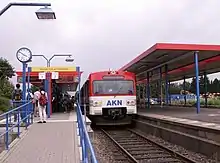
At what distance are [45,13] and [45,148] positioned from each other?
13.5ft

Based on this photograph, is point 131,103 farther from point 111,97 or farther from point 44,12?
point 44,12

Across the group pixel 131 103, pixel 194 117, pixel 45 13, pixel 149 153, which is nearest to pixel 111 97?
pixel 131 103

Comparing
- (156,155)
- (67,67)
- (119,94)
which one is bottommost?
(156,155)

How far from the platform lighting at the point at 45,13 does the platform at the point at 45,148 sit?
148 inches

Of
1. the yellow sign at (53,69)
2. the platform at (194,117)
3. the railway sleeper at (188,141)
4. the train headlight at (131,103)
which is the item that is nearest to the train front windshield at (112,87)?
the train headlight at (131,103)

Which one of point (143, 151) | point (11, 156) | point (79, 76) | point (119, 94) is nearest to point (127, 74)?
point (119, 94)

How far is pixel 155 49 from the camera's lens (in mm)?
18844

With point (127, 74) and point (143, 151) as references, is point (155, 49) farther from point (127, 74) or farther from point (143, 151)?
point (143, 151)

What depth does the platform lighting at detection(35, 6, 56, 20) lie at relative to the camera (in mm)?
11078

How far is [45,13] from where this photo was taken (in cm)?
1113

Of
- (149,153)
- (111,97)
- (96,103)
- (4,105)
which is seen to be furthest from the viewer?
(4,105)

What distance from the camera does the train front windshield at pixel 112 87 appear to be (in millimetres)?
19062

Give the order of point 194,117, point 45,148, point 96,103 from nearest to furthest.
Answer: point 45,148 < point 194,117 < point 96,103

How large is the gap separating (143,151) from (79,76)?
1250cm
